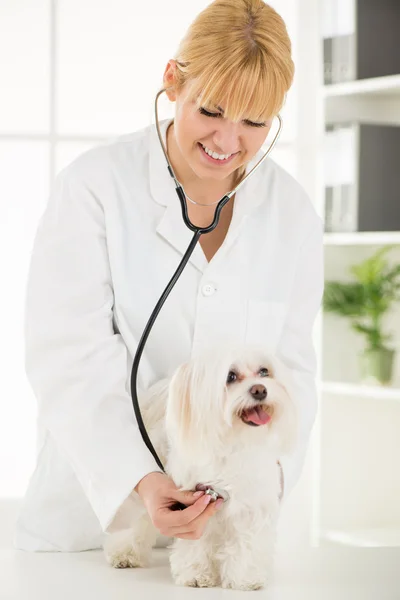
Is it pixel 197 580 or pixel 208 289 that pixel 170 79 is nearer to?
pixel 208 289

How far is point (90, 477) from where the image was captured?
4.33 feet

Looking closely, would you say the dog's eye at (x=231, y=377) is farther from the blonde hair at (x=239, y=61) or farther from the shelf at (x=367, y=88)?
the shelf at (x=367, y=88)

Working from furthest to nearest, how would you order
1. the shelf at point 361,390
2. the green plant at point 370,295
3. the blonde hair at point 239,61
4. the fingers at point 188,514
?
the green plant at point 370,295 < the shelf at point 361,390 < the blonde hair at point 239,61 < the fingers at point 188,514

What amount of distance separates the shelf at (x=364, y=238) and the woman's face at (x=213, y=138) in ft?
6.18

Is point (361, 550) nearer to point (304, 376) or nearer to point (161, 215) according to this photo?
point (304, 376)

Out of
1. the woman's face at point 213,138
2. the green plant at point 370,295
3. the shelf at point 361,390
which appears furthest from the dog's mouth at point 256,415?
the green plant at point 370,295

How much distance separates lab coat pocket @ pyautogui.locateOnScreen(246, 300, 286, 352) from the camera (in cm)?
145

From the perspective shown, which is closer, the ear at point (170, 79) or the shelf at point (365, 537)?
the ear at point (170, 79)

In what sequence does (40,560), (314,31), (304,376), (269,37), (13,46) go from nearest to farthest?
1. (269,37)
2. (40,560)
3. (304,376)
4. (13,46)
5. (314,31)

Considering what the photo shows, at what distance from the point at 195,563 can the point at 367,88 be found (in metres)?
2.44

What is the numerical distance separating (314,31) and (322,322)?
1.17 metres

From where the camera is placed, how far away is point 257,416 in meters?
1.17

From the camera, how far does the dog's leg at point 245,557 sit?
1.21 metres

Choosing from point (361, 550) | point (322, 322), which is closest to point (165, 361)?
point (361, 550)
